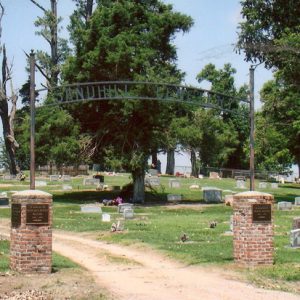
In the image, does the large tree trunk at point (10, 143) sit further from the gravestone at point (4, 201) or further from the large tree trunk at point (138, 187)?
the gravestone at point (4, 201)

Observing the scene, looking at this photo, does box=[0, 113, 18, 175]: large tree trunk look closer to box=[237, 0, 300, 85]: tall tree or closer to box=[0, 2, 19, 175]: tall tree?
box=[0, 2, 19, 175]: tall tree

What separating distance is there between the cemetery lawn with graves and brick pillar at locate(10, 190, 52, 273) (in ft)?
2.80

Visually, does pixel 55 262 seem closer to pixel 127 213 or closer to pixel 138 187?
pixel 127 213

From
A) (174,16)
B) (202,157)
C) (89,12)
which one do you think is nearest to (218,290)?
(174,16)

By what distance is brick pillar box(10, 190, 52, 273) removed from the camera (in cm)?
1322

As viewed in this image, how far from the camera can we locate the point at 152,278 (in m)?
13.4

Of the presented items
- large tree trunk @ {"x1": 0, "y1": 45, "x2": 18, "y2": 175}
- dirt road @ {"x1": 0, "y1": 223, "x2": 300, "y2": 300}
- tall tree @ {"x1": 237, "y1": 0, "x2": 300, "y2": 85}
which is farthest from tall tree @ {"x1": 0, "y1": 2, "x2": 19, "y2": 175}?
dirt road @ {"x1": 0, "y1": 223, "x2": 300, "y2": 300}

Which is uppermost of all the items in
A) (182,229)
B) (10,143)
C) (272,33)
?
(272,33)

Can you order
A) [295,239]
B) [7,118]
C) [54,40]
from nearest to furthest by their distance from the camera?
[295,239]
[54,40]
[7,118]

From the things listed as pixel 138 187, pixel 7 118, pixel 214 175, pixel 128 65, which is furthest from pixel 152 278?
pixel 214 175

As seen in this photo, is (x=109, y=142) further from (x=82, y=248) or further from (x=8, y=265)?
(x=8, y=265)

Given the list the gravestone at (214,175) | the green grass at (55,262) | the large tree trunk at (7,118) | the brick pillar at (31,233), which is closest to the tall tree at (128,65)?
the green grass at (55,262)

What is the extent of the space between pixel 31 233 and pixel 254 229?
494cm

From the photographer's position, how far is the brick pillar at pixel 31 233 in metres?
13.2
